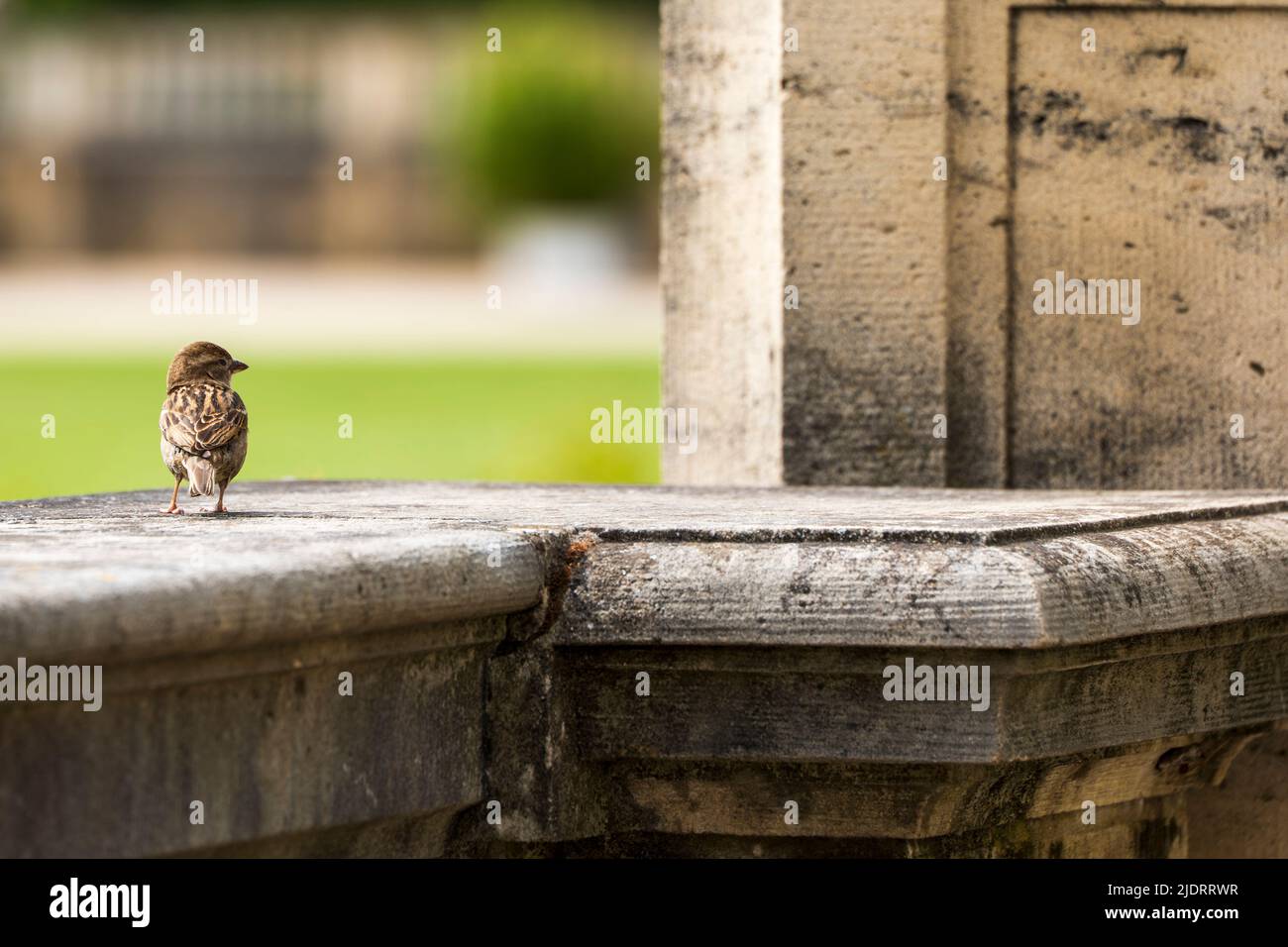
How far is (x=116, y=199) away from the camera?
3359cm

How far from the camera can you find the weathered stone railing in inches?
101

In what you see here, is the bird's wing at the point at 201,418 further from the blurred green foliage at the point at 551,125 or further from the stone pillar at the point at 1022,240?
the blurred green foliage at the point at 551,125

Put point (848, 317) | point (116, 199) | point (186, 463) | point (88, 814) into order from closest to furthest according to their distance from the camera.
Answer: point (88, 814) → point (186, 463) → point (848, 317) → point (116, 199)

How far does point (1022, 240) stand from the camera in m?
4.51

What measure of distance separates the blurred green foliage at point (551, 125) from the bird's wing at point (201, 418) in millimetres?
26927

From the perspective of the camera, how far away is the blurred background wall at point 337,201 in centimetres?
1792

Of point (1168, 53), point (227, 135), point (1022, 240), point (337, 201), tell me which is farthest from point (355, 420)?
point (227, 135)

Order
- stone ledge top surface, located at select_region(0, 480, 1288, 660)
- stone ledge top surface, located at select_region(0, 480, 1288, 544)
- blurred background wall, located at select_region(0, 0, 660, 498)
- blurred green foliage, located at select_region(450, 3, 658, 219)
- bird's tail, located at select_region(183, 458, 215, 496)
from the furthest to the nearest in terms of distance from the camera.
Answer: blurred green foliage, located at select_region(450, 3, 658, 219) < blurred background wall, located at select_region(0, 0, 660, 498) < bird's tail, located at select_region(183, 458, 215, 496) < stone ledge top surface, located at select_region(0, 480, 1288, 544) < stone ledge top surface, located at select_region(0, 480, 1288, 660)

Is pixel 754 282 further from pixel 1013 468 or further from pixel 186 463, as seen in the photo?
pixel 186 463

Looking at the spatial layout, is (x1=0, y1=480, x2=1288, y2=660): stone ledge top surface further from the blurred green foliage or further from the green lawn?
the blurred green foliage

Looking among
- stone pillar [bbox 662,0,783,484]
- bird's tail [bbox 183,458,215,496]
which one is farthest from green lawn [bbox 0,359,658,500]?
bird's tail [bbox 183,458,215,496]

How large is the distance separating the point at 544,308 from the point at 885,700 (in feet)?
79.9

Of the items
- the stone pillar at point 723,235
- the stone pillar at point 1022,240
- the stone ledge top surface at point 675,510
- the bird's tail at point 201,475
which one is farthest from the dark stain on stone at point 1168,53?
the bird's tail at point 201,475
